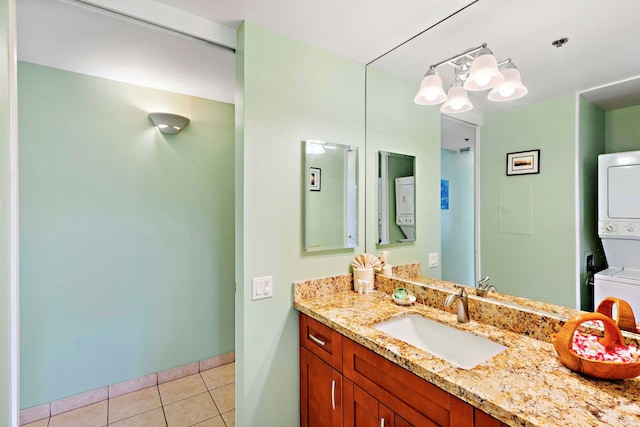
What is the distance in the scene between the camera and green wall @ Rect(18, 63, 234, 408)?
6.43 feet

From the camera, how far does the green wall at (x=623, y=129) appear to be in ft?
3.22

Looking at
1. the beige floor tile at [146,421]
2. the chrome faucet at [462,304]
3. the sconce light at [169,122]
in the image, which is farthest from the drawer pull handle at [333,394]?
the sconce light at [169,122]

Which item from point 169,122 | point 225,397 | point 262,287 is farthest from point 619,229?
point 169,122

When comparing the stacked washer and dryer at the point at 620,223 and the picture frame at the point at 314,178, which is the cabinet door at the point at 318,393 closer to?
the picture frame at the point at 314,178

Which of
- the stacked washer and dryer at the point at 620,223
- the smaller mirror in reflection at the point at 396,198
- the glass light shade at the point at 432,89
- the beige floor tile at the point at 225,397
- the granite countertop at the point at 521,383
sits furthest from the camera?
the beige floor tile at the point at 225,397

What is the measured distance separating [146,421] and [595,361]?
96.9 inches

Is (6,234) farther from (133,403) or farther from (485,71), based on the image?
(485,71)

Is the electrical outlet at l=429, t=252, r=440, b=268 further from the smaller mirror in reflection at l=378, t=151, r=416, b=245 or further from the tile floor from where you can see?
the tile floor

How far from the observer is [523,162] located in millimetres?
1273

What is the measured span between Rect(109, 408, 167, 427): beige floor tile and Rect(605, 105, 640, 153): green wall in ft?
9.14

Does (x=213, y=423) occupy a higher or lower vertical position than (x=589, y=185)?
lower

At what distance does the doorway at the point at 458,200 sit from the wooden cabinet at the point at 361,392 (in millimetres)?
689

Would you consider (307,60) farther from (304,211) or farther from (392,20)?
(304,211)

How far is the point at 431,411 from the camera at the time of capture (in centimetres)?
95
